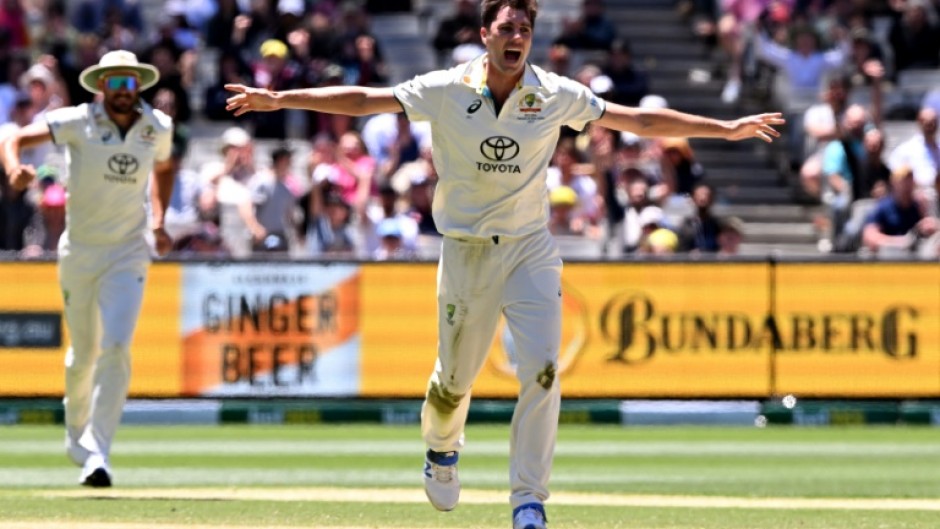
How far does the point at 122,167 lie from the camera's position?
1198 cm

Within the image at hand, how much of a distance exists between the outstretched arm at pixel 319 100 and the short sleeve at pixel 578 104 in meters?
0.77

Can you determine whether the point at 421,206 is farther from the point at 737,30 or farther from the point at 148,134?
the point at 148,134

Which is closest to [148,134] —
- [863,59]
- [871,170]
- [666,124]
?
[666,124]

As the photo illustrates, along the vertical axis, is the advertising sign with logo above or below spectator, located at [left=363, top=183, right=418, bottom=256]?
below

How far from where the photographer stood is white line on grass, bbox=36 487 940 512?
11367mm

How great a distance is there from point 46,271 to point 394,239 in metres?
3.30

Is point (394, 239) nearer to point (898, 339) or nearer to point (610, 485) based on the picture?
point (898, 339)

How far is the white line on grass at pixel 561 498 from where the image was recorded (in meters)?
11.4

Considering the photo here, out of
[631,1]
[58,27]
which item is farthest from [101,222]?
[631,1]

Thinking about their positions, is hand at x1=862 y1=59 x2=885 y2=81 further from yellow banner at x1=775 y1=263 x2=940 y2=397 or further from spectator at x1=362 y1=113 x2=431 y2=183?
spectator at x1=362 y1=113 x2=431 y2=183

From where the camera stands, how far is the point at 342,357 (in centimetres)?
1805

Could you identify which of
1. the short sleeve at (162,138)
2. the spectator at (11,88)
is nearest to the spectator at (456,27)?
the spectator at (11,88)

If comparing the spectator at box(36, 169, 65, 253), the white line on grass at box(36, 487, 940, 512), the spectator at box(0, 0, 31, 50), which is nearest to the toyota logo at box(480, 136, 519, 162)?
the white line on grass at box(36, 487, 940, 512)

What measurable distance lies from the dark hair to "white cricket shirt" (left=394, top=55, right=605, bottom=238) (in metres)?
0.25
